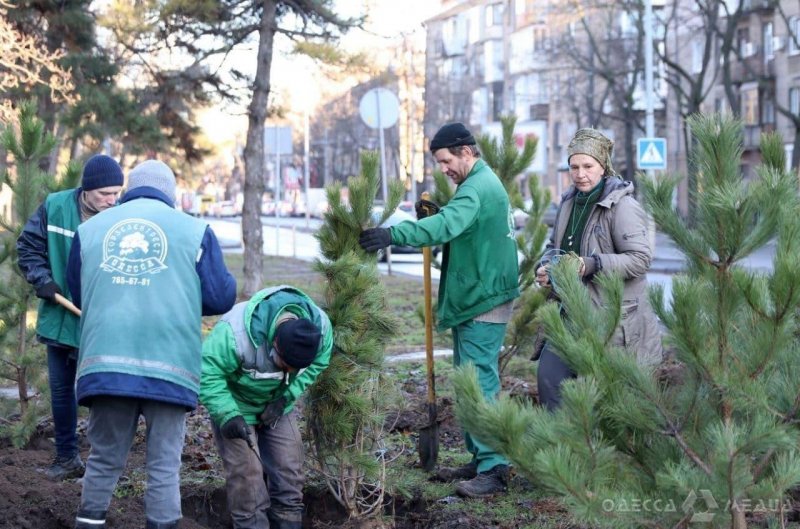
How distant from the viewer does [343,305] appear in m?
4.69

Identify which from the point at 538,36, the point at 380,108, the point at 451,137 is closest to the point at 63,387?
the point at 451,137

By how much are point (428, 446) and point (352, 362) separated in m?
1.12

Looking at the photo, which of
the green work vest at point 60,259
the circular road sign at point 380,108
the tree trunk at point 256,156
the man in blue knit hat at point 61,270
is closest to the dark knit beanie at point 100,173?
the man in blue knit hat at point 61,270

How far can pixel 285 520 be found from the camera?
4.50 metres

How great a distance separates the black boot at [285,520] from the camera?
14.8ft

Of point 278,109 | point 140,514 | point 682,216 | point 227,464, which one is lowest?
point 140,514

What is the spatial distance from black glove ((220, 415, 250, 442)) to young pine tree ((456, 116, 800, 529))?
1.42 metres

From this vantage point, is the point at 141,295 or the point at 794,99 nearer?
the point at 141,295

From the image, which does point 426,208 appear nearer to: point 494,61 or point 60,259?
point 60,259

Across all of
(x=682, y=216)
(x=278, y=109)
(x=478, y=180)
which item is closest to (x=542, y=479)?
(x=682, y=216)

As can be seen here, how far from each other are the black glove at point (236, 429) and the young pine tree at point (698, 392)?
142 centimetres

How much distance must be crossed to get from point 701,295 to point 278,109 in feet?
42.6

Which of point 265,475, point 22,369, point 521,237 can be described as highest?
point 521,237

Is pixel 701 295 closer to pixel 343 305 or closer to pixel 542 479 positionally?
pixel 542 479
